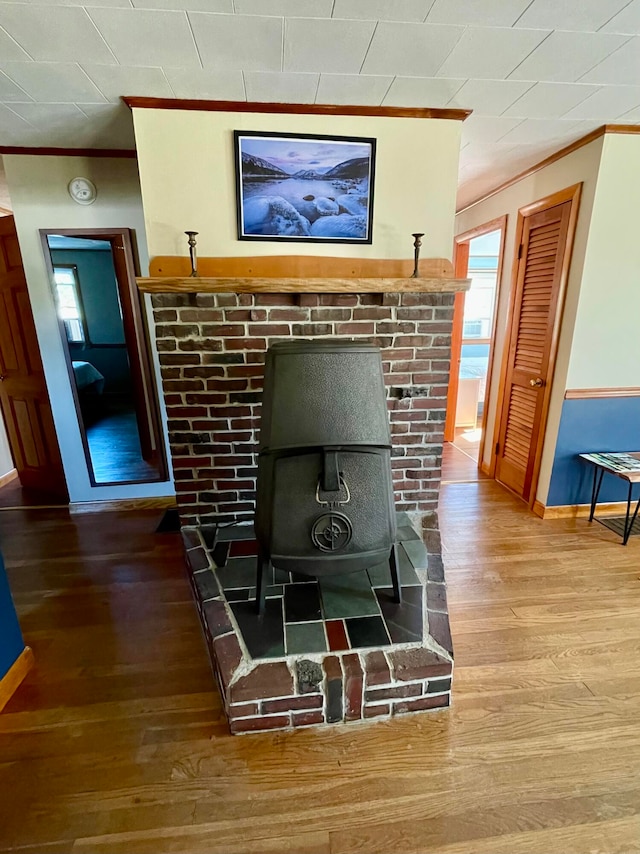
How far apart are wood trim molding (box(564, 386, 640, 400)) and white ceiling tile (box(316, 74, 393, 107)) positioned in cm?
204

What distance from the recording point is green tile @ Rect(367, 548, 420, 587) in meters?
1.84

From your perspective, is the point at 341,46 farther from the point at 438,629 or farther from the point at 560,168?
the point at 438,629

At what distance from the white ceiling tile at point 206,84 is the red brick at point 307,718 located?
2.49 m

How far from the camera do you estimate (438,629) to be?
1.60 metres

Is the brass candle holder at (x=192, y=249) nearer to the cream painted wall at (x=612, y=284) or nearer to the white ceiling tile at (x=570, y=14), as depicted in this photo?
the white ceiling tile at (x=570, y=14)

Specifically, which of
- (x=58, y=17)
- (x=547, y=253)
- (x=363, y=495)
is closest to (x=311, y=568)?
(x=363, y=495)

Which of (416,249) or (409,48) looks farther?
(416,249)

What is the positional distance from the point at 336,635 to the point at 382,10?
219 centimetres

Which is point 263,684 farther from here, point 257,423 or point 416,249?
point 416,249

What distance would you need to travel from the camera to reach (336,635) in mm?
1564

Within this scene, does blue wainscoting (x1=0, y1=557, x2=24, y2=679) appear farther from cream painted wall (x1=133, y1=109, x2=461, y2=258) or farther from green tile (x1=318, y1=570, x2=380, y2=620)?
cream painted wall (x1=133, y1=109, x2=461, y2=258)

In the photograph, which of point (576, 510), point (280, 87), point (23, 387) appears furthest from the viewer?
point (23, 387)

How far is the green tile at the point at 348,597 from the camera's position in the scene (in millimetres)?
1677

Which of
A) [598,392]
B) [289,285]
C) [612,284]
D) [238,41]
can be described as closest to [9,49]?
[238,41]
